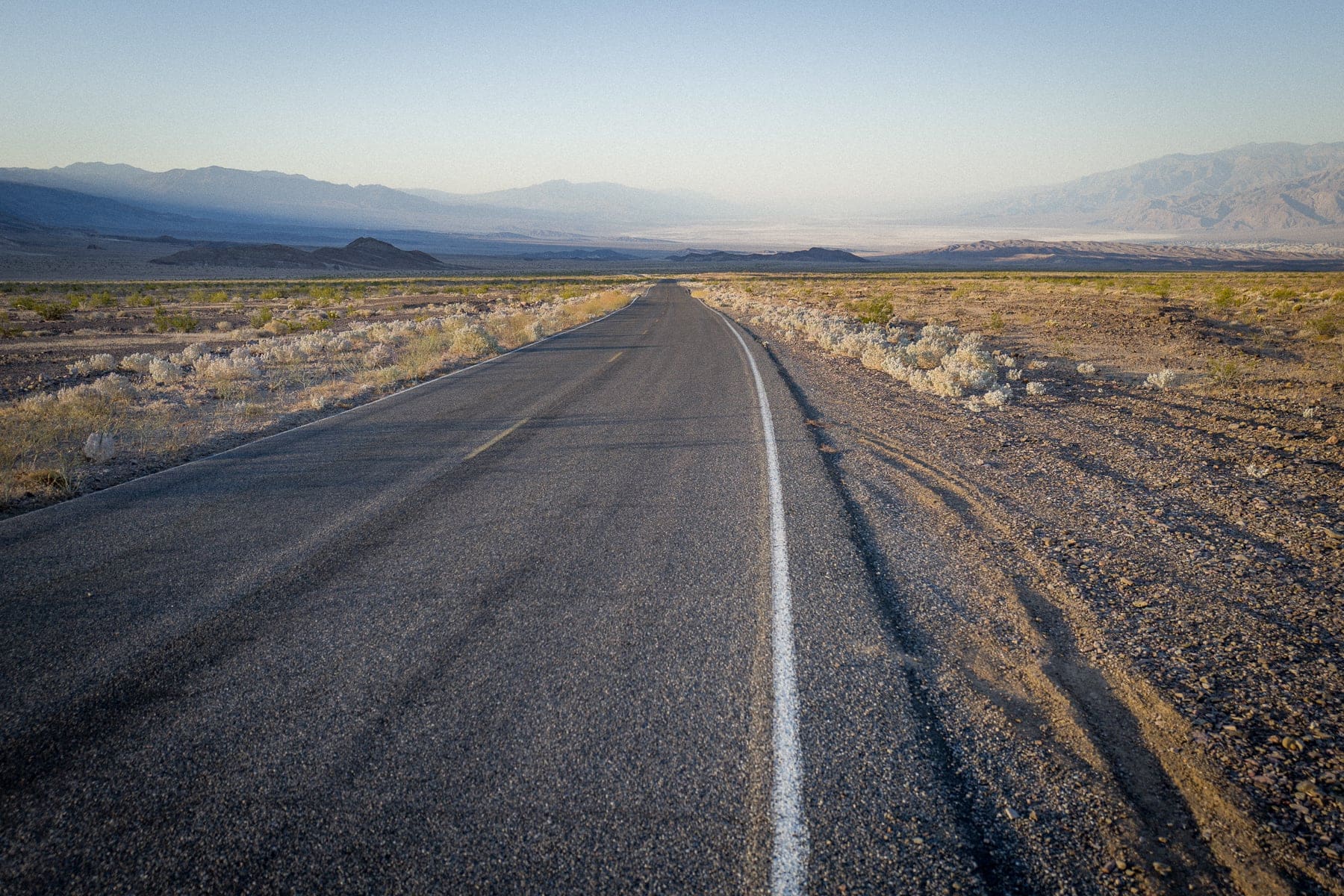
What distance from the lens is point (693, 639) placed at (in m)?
4.03

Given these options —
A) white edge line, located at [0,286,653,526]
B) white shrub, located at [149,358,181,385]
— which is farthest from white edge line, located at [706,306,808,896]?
white shrub, located at [149,358,181,385]

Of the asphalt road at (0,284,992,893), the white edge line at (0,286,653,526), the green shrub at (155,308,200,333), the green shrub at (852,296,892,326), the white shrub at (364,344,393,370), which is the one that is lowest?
the asphalt road at (0,284,992,893)

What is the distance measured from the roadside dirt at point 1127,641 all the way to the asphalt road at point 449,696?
1.28 feet

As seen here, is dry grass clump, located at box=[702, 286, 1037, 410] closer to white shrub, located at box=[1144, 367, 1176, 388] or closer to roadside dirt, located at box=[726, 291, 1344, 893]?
white shrub, located at box=[1144, 367, 1176, 388]

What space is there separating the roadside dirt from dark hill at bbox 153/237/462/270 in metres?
113

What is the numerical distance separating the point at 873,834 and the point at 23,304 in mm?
42345

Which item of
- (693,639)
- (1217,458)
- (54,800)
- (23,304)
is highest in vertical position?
(23,304)

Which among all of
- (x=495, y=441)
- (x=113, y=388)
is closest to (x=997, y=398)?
(x=495, y=441)

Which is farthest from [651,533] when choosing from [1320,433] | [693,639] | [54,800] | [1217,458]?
[1320,433]

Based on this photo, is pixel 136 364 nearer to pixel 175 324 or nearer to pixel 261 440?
pixel 261 440

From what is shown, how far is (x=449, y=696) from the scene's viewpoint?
3.52m

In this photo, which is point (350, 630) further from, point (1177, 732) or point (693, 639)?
point (1177, 732)

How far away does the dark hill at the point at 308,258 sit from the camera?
327 ft

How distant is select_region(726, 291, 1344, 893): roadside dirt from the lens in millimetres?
2670
